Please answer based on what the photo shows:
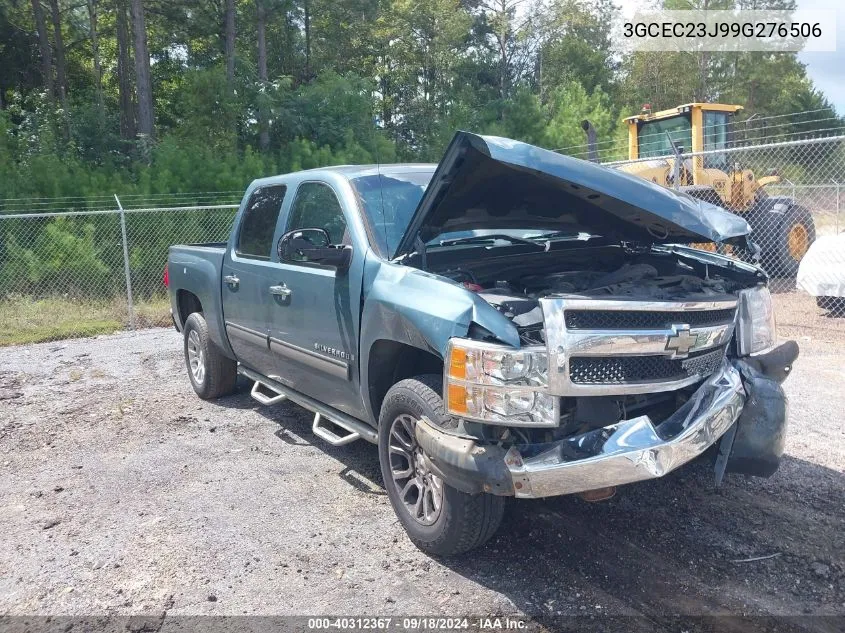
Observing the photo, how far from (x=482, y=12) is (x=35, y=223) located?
29.3 meters

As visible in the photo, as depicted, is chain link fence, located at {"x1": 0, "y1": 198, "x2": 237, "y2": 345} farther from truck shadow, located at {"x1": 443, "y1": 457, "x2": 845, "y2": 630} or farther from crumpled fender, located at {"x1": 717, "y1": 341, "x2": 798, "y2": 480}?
crumpled fender, located at {"x1": 717, "y1": 341, "x2": 798, "y2": 480}

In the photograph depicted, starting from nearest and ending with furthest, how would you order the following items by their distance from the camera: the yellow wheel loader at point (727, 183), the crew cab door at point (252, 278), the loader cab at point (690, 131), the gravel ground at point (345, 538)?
the gravel ground at point (345, 538)
the crew cab door at point (252, 278)
the yellow wheel loader at point (727, 183)
the loader cab at point (690, 131)

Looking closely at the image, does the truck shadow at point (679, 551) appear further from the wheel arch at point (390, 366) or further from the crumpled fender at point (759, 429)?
the wheel arch at point (390, 366)

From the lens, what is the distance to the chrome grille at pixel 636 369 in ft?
10.3

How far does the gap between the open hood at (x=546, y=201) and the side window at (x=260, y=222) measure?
1.76m

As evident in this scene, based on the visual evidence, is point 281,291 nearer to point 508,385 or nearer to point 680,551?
point 508,385

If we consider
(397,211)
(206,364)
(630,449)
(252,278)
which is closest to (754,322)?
(630,449)

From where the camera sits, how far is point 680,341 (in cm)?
A: 333

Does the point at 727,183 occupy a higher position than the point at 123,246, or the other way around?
the point at 727,183

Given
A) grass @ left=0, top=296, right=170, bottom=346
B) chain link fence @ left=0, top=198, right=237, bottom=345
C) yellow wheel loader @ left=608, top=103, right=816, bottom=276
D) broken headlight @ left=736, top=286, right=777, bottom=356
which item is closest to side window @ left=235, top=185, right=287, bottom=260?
broken headlight @ left=736, top=286, right=777, bottom=356

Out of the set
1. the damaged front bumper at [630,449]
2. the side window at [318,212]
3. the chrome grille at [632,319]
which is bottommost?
the damaged front bumper at [630,449]

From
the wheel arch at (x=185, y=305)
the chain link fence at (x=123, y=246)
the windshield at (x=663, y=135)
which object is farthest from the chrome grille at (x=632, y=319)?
the windshield at (x=663, y=135)

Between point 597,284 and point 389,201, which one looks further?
point 389,201

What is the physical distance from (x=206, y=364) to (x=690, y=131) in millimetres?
10776
